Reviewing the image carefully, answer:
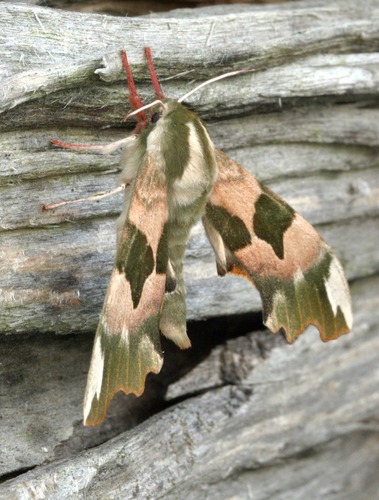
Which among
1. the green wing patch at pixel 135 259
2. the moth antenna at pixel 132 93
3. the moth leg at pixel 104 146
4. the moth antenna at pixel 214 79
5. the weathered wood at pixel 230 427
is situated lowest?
the weathered wood at pixel 230 427

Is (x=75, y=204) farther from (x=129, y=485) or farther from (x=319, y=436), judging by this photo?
(x=319, y=436)

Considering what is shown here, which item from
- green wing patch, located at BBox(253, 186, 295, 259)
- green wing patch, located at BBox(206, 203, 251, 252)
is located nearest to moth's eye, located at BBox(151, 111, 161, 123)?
green wing patch, located at BBox(206, 203, 251, 252)

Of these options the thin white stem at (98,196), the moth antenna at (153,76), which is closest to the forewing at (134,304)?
the thin white stem at (98,196)

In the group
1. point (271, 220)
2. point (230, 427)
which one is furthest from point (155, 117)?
point (230, 427)

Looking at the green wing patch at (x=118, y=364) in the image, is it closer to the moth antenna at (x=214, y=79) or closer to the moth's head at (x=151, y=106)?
the moth's head at (x=151, y=106)

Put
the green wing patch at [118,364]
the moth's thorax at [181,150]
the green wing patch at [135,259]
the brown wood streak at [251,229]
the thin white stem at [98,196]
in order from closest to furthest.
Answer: the green wing patch at [118,364], the green wing patch at [135,259], the moth's thorax at [181,150], the thin white stem at [98,196], the brown wood streak at [251,229]

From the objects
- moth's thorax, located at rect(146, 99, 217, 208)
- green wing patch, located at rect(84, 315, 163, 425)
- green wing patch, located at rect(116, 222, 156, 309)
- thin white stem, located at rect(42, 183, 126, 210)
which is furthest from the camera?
thin white stem, located at rect(42, 183, 126, 210)

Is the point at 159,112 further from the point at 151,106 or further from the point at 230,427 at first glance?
the point at 230,427

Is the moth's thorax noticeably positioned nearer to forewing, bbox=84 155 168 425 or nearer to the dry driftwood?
forewing, bbox=84 155 168 425
